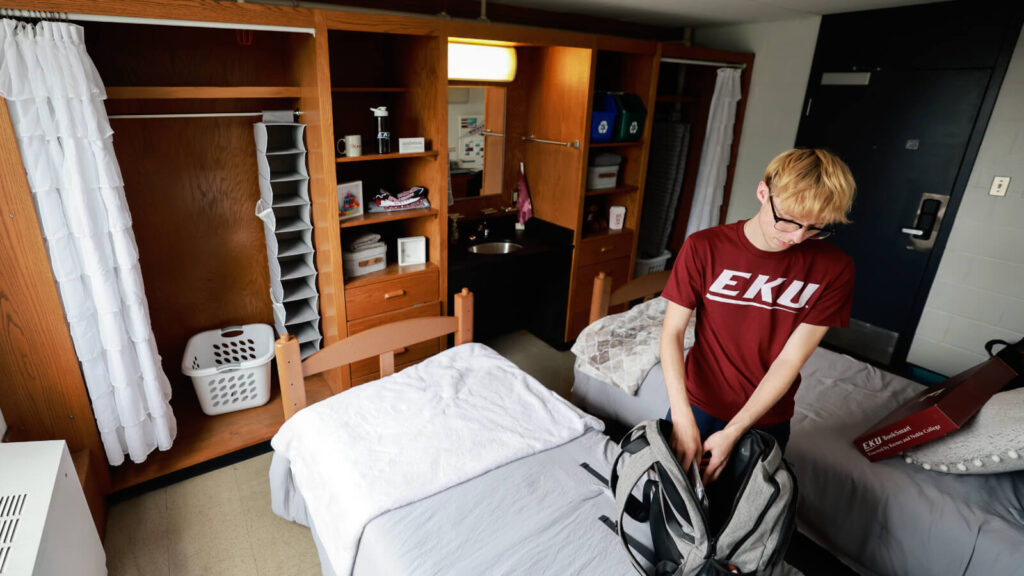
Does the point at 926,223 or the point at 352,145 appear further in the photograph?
the point at 926,223

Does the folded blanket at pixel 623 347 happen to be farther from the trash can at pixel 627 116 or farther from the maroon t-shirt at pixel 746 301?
the trash can at pixel 627 116

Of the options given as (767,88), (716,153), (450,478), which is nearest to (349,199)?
(450,478)

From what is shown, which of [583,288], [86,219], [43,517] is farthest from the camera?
[583,288]

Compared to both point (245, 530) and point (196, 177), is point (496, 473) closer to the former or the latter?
point (245, 530)

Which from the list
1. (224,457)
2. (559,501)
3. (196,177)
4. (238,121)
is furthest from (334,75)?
(559,501)

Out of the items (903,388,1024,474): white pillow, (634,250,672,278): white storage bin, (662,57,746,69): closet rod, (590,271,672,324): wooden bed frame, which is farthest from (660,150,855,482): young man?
(634,250,672,278): white storage bin

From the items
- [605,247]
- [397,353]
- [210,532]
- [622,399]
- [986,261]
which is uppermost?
[986,261]

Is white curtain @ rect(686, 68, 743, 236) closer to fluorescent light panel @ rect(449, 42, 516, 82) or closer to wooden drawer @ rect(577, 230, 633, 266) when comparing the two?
wooden drawer @ rect(577, 230, 633, 266)

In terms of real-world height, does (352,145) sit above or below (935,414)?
above

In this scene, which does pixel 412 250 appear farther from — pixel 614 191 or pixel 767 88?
pixel 767 88

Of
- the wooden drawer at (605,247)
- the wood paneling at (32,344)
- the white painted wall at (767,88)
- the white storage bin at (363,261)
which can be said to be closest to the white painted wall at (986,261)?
the white painted wall at (767,88)

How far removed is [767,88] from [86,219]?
151 inches

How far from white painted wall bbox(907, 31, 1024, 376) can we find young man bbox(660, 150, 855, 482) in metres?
2.32

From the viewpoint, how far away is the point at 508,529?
1.45 meters
